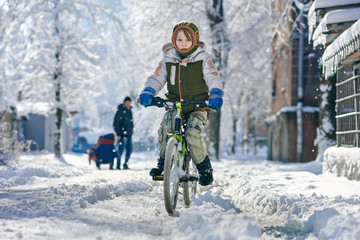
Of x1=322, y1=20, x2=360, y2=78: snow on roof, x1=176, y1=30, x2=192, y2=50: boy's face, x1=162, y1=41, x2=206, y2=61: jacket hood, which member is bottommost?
x1=162, y1=41, x2=206, y2=61: jacket hood

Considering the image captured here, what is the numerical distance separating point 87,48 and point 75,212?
1708 centimetres

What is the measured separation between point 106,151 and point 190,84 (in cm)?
825

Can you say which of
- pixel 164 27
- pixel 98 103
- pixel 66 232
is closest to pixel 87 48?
pixel 164 27

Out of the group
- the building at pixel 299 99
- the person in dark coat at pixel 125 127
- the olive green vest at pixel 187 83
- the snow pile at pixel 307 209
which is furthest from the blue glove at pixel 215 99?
the building at pixel 299 99

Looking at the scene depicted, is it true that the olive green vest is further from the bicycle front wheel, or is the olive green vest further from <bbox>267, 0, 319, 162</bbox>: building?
<bbox>267, 0, 319, 162</bbox>: building

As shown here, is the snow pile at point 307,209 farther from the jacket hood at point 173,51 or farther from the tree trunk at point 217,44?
the tree trunk at point 217,44

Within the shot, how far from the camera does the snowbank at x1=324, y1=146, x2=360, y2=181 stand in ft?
20.9

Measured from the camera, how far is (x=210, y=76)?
4582mm

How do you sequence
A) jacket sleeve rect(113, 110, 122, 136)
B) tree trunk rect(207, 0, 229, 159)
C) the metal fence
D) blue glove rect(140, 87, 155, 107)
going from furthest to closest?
tree trunk rect(207, 0, 229, 159)
jacket sleeve rect(113, 110, 122, 136)
the metal fence
blue glove rect(140, 87, 155, 107)

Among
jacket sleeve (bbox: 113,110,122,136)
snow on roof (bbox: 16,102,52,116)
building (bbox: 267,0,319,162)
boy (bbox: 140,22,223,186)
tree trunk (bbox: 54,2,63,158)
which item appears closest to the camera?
boy (bbox: 140,22,223,186)

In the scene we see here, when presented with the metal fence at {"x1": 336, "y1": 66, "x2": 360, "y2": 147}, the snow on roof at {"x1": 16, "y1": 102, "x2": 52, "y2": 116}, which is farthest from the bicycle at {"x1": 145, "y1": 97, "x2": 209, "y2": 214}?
the snow on roof at {"x1": 16, "y1": 102, "x2": 52, "y2": 116}

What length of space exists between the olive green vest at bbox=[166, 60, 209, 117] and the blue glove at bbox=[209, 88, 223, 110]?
258 millimetres

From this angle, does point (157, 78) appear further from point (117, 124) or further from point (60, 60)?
point (60, 60)

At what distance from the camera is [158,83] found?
4785 mm
